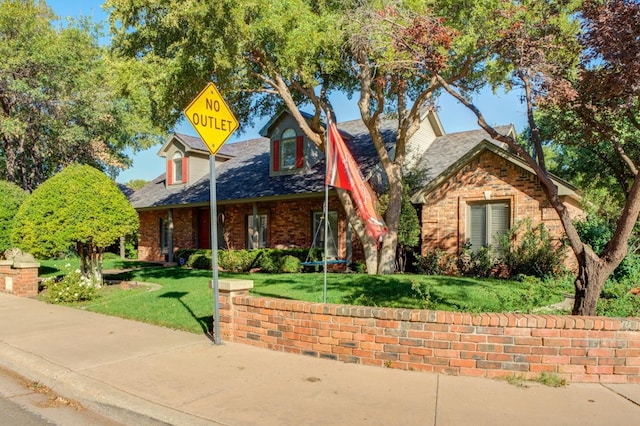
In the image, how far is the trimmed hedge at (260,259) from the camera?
16128mm

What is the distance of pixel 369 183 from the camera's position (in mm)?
16734

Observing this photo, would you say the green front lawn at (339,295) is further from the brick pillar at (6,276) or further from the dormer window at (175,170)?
the dormer window at (175,170)

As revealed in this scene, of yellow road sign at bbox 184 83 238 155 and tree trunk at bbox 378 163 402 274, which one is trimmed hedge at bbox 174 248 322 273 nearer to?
tree trunk at bbox 378 163 402 274

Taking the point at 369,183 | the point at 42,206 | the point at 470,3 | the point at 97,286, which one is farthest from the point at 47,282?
the point at 470,3

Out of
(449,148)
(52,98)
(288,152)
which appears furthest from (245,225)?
(52,98)

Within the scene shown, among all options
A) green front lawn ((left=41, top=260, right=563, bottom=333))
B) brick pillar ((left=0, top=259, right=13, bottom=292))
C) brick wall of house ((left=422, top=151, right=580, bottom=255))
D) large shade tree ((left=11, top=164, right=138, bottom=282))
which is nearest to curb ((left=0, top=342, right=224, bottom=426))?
green front lawn ((left=41, top=260, right=563, bottom=333))

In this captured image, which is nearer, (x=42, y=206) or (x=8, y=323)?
(x=8, y=323)

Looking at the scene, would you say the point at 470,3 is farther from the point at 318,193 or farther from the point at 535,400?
the point at 535,400

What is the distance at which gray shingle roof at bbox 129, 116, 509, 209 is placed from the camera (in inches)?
698

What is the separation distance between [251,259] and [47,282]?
695 centimetres

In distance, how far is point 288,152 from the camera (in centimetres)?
1953

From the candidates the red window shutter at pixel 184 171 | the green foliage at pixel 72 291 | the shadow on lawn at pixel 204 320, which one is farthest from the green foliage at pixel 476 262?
the red window shutter at pixel 184 171

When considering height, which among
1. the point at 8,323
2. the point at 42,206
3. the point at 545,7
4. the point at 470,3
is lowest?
the point at 8,323

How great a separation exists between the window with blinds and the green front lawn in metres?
2.50
